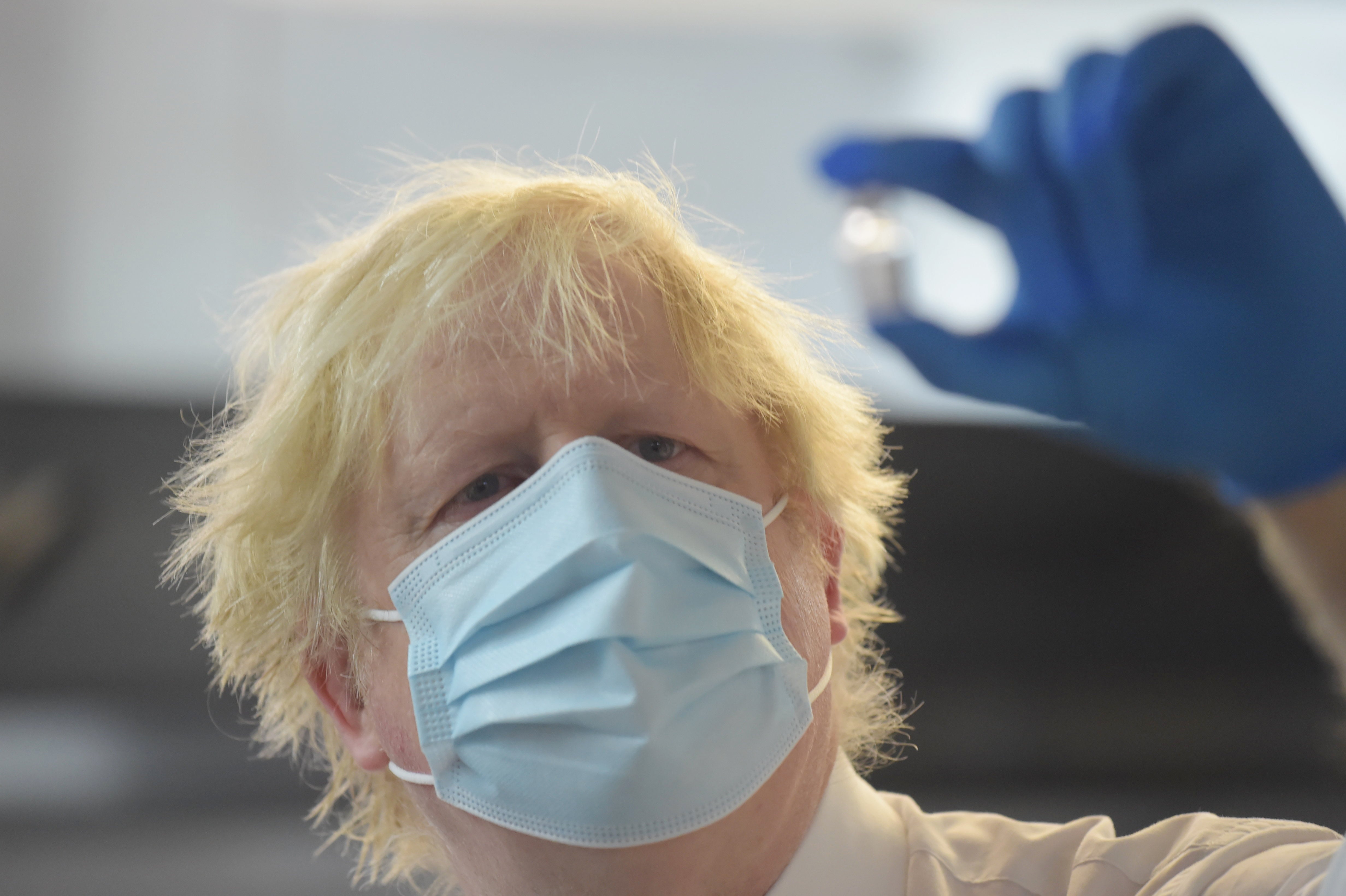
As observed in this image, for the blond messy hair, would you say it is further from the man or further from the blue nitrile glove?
the blue nitrile glove

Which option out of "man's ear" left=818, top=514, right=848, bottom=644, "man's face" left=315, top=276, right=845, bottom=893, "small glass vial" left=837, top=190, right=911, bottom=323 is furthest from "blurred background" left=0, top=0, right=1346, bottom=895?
"man's face" left=315, top=276, right=845, bottom=893

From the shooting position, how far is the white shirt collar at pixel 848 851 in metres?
0.93

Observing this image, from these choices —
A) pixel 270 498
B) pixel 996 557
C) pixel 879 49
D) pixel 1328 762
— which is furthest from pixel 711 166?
pixel 1328 762

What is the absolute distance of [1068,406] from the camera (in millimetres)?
822

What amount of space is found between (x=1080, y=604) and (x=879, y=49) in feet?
5.08

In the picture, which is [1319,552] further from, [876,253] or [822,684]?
[876,253]

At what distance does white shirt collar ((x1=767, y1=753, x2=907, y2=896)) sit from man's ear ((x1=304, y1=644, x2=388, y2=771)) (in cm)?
41

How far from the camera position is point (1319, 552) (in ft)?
2.18

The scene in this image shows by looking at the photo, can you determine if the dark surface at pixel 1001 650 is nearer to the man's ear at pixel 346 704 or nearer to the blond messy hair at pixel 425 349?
the blond messy hair at pixel 425 349

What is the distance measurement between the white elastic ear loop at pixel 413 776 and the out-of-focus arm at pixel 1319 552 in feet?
2.30

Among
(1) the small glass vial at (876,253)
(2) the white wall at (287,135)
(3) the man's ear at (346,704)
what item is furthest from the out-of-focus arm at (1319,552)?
(2) the white wall at (287,135)

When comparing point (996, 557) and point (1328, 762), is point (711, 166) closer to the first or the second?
point (996, 557)

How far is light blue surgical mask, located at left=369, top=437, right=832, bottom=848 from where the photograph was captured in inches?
31.0

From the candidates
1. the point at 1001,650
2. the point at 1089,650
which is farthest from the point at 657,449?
the point at 1089,650
